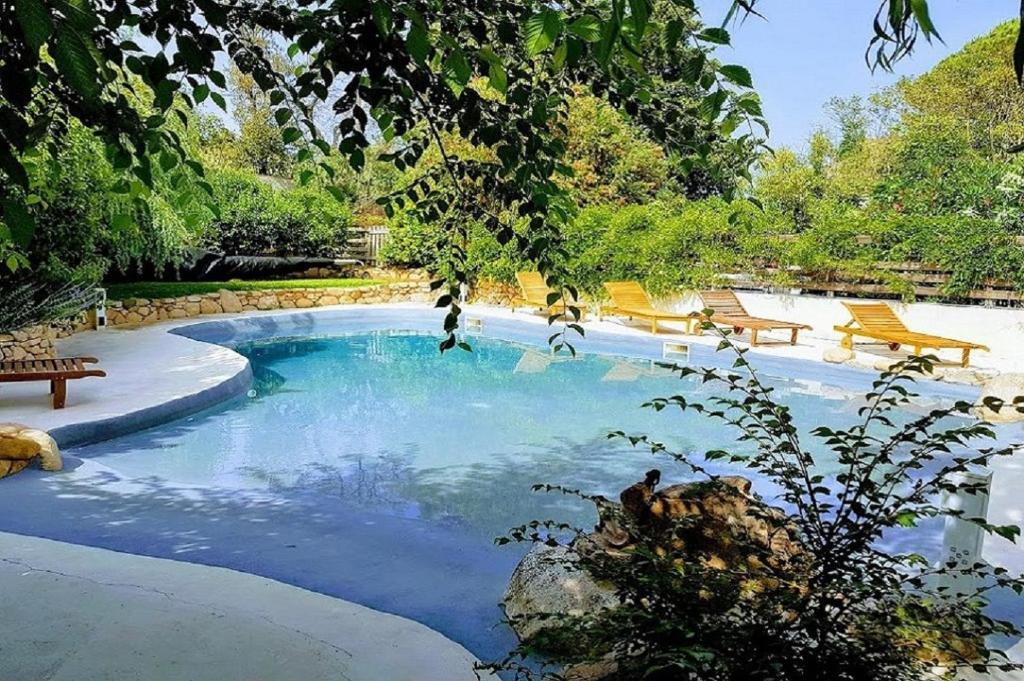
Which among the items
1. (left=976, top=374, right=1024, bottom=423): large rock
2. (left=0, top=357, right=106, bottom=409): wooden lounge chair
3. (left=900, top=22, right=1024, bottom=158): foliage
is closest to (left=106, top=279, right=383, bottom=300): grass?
(left=0, top=357, right=106, bottom=409): wooden lounge chair

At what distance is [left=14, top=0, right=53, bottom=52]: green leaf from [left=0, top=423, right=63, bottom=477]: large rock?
547 cm

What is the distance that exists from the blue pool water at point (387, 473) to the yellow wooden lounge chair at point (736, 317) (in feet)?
4.99

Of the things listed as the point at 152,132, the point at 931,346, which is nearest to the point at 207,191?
the point at 152,132

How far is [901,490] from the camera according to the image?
6125 mm

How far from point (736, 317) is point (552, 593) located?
31.9 feet

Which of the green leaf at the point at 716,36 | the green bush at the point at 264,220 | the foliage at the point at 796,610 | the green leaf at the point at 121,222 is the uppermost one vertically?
the green bush at the point at 264,220

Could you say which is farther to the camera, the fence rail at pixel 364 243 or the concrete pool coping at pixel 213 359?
the fence rail at pixel 364 243

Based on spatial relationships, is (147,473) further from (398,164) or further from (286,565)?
(398,164)

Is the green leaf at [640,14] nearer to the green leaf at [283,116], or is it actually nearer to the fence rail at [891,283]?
the green leaf at [283,116]

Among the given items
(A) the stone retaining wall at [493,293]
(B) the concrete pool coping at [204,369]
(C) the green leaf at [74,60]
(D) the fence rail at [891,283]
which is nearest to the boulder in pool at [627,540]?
(B) the concrete pool coping at [204,369]

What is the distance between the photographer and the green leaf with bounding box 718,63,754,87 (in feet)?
4.57

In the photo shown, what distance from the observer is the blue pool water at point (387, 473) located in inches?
157

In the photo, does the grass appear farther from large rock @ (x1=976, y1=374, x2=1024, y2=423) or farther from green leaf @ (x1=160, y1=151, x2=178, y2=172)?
large rock @ (x1=976, y1=374, x2=1024, y2=423)

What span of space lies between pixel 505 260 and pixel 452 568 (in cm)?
1268
